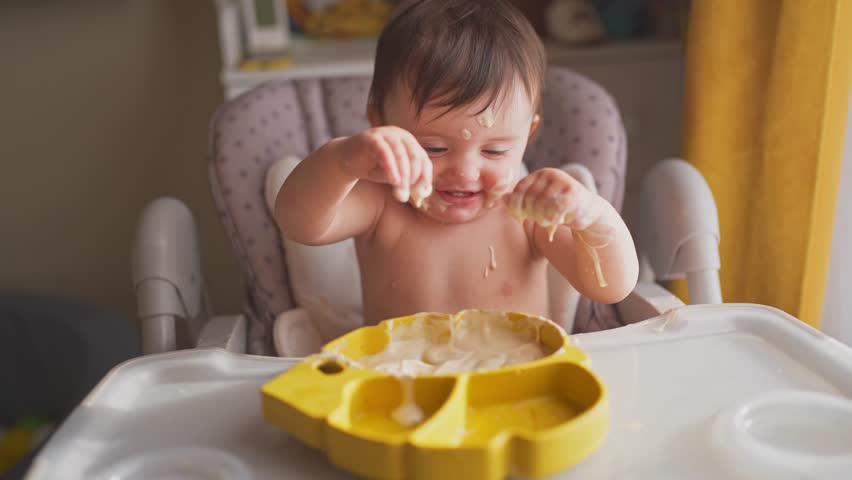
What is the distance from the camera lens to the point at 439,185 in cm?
86

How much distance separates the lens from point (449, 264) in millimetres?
952

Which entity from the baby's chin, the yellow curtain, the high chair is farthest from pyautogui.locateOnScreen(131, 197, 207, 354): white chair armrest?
the yellow curtain

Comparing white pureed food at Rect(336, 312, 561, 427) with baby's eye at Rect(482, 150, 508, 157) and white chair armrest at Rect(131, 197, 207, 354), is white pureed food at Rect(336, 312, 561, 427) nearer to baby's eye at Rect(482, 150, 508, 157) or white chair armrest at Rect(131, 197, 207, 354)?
baby's eye at Rect(482, 150, 508, 157)

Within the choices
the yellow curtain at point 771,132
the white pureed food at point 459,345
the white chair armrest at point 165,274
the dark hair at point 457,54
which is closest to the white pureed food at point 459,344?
the white pureed food at point 459,345

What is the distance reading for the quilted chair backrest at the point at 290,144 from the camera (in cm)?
111

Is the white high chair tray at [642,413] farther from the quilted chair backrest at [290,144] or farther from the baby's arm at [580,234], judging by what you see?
the quilted chair backrest at [290,144]

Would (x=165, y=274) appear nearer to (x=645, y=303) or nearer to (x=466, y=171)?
(x=466, y=171)

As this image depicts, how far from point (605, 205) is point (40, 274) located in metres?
1.65

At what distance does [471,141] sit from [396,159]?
198mm

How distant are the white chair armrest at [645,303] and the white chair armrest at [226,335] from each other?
0.48 meters

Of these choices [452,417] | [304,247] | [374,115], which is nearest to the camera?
[452,417]

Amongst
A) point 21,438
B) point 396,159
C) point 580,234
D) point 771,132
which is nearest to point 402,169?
point 396,159

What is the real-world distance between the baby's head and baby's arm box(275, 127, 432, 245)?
10 centimetres

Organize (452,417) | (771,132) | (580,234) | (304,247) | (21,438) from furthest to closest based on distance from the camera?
(21,438)
(771,132)
(304,247)
(580,234)
(452,417)
